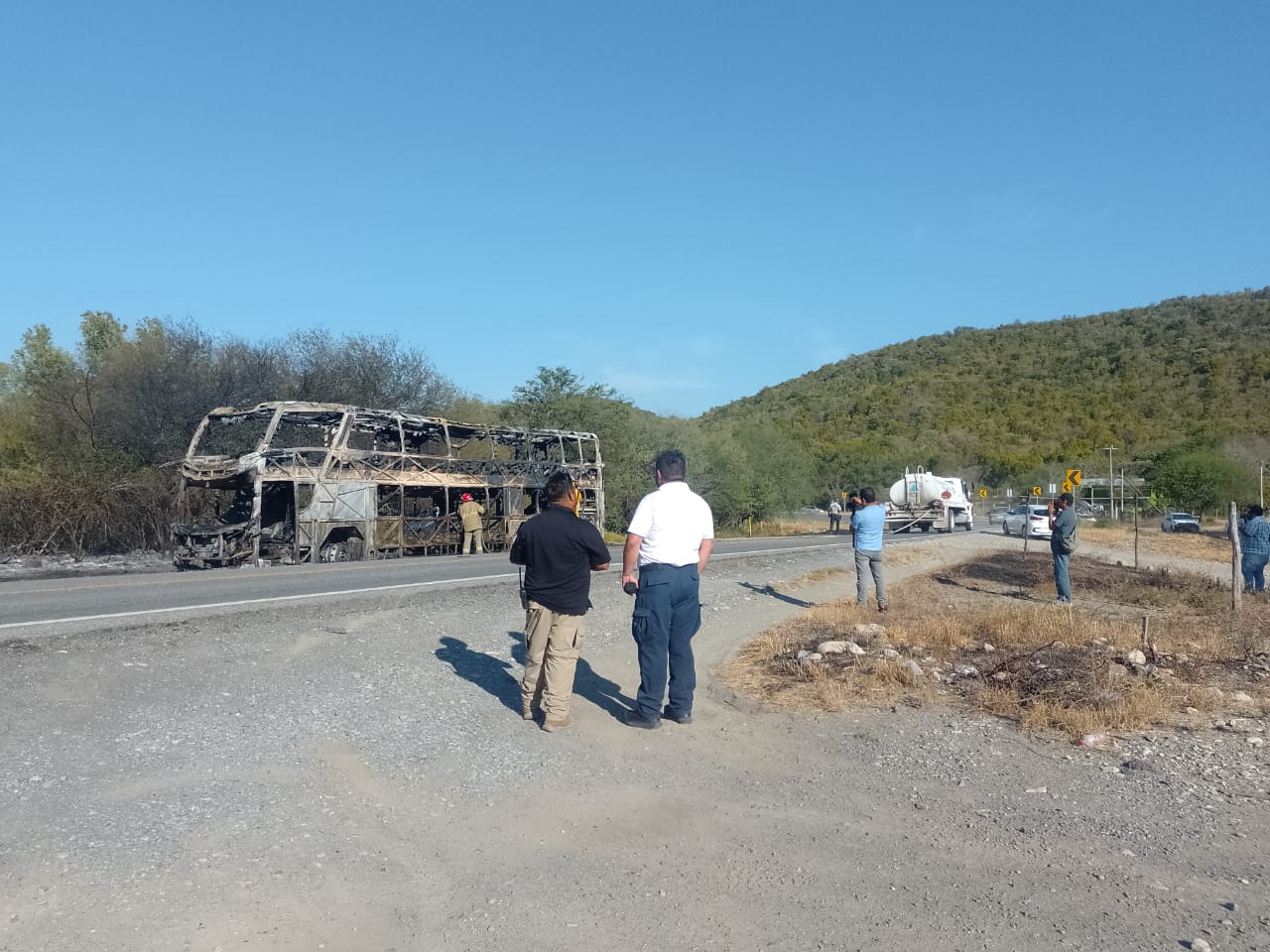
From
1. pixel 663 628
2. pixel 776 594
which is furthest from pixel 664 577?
pixel 776 594

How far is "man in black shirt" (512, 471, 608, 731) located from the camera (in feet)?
23.2

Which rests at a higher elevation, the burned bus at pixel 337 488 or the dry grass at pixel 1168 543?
the burned bus at pixel 337 488

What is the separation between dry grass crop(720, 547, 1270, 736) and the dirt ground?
398 mm

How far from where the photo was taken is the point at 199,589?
14500mm

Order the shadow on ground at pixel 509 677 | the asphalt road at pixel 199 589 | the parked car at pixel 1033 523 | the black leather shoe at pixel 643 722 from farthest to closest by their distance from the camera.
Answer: the parked car at pixel 1033 523, the asphalt road at pixel 199 589, the shadow on ground at pixel 509 677, the black leather shoe at pixel 643 722

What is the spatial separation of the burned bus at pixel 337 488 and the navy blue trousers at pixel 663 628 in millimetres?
16866

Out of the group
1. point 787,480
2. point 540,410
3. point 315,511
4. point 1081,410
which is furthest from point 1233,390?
point 315,511

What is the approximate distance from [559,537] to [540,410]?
130ft

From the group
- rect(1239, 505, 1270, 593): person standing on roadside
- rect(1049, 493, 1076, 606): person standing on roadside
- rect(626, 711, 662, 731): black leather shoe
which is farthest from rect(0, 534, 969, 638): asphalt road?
rect(1239, 505, 1270, 593): person standing on roadside

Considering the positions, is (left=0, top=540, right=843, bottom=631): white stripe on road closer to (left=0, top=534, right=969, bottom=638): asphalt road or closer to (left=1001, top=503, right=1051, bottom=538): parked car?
(left=0, top=534, right=969, bottom=638): asphalt road

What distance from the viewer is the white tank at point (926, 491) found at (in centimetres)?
4731

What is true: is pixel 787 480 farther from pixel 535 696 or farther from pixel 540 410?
pixel 535 696

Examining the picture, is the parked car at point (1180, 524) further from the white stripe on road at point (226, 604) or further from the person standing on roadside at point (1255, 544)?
the white stripe on road at point (226, 604)

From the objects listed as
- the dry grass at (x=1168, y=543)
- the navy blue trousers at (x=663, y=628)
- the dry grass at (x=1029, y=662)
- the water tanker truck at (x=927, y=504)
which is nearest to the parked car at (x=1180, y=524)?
the dry grass at (x=1168, y=543)
